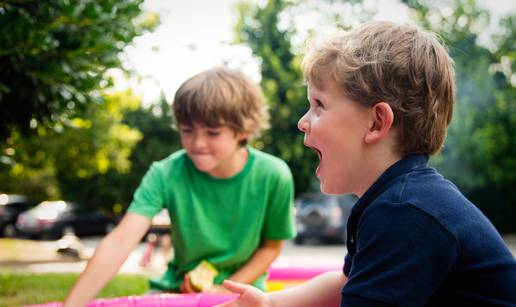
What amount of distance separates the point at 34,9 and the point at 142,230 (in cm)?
133

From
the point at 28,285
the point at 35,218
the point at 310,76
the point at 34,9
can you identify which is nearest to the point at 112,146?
the point at 35,218

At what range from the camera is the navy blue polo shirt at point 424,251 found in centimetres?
132

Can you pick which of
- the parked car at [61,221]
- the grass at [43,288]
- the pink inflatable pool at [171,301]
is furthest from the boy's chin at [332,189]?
the parked car at [61,221]

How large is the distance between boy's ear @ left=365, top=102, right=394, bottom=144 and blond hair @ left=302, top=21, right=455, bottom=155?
0.02 meters

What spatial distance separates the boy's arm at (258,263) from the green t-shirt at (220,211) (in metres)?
0.03

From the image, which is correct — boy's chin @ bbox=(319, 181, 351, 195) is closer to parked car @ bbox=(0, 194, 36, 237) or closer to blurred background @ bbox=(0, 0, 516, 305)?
blurred background @ bbox=(0, 0, 516, 305)

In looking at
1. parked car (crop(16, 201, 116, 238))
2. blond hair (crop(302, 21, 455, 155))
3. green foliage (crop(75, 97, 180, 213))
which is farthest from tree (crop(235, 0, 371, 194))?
blond hair (crop(302, 21, 455, 155))

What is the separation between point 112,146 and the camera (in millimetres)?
15219

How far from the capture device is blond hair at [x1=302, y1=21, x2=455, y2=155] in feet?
Answer: 5.11

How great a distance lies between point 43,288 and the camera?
519 centimetres

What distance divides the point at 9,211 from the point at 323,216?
14.3 metres

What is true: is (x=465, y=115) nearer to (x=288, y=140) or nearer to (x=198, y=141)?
(x=288, y=140)

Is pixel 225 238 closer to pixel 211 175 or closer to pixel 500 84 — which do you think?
pixel 211 175

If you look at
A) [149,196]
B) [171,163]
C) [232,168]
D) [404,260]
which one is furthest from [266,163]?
[404,260]
